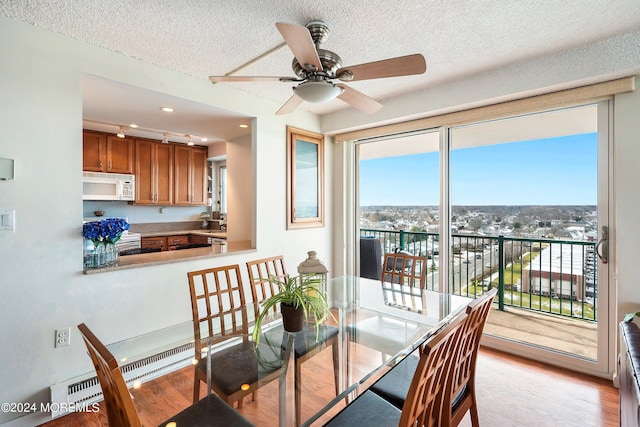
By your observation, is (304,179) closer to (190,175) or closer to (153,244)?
(190,175)

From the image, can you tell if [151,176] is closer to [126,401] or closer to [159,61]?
[159,61]

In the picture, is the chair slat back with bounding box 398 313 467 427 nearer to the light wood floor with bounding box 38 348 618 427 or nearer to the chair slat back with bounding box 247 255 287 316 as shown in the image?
the light wood floor with bounding box 38 348 618 427

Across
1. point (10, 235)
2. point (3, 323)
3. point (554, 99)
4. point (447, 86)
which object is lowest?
point (3, 323)

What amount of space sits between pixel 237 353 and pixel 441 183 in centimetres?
245

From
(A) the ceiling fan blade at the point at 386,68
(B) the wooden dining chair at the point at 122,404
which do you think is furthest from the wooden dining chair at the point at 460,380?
(A) the ceiling fan blade at the point at 386,68

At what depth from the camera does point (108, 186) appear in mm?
4297

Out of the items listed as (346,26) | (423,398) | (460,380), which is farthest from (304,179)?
(423,398)

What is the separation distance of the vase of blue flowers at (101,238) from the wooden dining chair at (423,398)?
1922 mm

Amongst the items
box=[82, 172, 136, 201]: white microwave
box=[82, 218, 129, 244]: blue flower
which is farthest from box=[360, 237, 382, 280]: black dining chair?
box=[82, 172, 136, 201]: white microwave

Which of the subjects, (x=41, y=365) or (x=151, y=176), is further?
(x=151, y=176)

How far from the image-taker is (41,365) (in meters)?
1.90

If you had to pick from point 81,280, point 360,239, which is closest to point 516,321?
point 360,239

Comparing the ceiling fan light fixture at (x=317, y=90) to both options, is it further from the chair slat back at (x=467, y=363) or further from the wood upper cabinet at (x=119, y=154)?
the wood upper cabinet at (x=119, y=154)

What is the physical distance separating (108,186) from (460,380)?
4.80m
